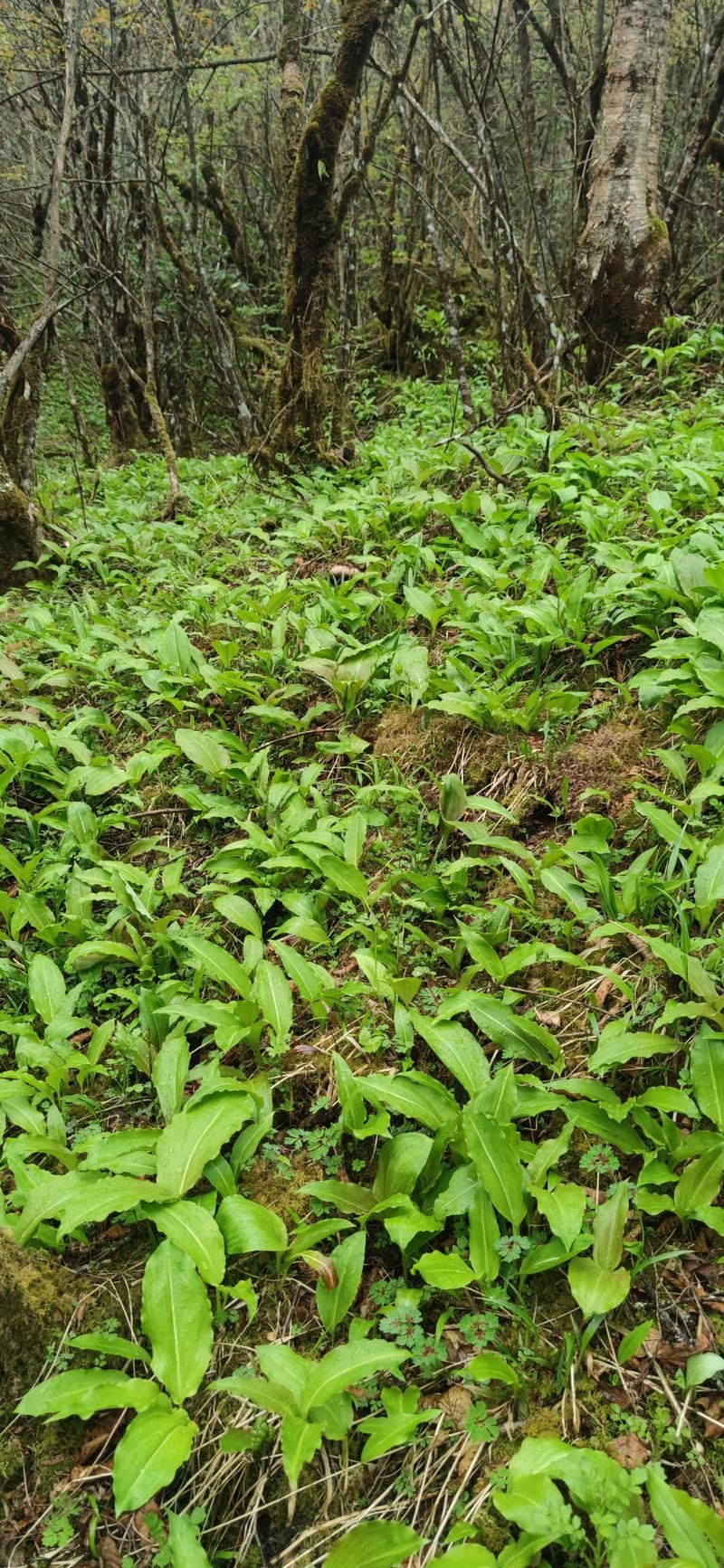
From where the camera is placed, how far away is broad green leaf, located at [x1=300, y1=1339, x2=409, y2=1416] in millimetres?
1312

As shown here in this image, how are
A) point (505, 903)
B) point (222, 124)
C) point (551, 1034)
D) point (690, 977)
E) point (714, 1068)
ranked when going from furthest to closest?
point (222, 124)
point (505, 903)
point (551, 1034)
point (690, 977)
point (714, 1068)

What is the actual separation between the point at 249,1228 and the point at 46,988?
1074 mm

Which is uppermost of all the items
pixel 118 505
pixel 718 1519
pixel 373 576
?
pixel 118 505

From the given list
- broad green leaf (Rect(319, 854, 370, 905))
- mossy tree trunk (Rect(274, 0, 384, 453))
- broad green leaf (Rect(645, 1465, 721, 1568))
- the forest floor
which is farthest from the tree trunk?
broad green leaf (Rect(645, 1465, 721, 1568))

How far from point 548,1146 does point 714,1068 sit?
1.22ft

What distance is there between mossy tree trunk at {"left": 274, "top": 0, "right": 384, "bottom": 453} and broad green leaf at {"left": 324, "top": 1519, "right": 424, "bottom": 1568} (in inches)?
229

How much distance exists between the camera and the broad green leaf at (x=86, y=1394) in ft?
4.52

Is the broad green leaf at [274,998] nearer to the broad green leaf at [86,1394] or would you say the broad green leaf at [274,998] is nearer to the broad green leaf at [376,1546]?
the broad green leaf at [86,1394]

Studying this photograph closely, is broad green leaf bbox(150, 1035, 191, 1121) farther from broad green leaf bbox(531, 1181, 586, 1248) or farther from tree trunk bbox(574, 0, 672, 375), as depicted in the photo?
tree trunk bbox(574, 0, 672, 375)

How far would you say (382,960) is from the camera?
7.24 ft

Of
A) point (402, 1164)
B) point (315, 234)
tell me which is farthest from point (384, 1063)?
point (315, 234)

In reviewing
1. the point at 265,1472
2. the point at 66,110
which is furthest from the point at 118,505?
the point at 265,1472

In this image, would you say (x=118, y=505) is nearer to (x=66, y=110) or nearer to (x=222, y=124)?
(x=66, y=110)

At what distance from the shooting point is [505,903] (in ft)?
7.22
